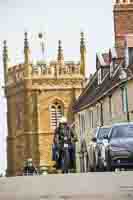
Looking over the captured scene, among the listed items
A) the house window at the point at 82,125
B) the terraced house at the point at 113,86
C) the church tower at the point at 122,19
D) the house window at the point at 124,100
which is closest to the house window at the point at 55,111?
the terraced house at the point at 113,86

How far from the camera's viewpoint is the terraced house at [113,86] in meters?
52.2

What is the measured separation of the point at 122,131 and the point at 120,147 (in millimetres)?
1033

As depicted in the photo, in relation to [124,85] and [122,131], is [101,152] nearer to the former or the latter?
[122,131]

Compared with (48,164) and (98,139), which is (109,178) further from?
(48,164)

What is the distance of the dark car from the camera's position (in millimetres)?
27833

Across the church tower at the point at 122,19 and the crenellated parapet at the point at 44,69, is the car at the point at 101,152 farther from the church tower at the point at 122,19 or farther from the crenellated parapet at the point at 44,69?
the crenellated parapet at the point at 44,69

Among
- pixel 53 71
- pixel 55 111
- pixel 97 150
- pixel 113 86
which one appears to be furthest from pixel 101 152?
pixel 55 111

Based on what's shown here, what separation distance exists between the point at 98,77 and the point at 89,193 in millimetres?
51125

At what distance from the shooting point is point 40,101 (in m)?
117

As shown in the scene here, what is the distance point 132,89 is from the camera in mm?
50625

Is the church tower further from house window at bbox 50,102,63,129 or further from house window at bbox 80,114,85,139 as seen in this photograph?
house window at bbox 50,102,63,129

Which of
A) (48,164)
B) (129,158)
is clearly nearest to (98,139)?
(129,158)

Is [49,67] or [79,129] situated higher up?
[49,67]

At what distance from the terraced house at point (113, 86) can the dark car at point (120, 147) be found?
20.4 metres
